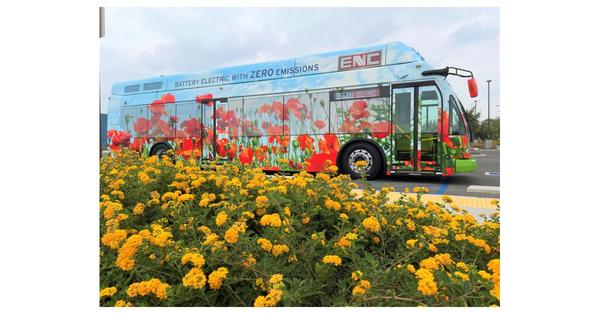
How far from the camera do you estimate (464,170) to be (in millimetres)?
4160

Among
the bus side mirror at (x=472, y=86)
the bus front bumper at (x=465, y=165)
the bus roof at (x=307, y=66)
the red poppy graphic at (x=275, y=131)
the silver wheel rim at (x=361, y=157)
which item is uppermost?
the bus roof at (x=307, y=66)

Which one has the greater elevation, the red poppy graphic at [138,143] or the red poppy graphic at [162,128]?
the red poppy graphic at [162,128]

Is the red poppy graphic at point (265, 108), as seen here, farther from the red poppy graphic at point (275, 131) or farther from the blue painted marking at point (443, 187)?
the blue painted marking at point (443, 187)

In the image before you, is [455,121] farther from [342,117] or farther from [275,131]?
[275,131]

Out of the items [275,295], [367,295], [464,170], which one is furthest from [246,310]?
[464,170]

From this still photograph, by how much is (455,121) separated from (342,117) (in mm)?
1608

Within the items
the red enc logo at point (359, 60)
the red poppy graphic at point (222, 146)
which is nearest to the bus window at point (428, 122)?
the red enc logo at point (359, 60)

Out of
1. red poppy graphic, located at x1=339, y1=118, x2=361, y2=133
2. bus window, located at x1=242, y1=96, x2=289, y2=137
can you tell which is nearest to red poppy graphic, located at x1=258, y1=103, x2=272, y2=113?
bus window, located at x1=242, y1=96, x2=289, y2=137

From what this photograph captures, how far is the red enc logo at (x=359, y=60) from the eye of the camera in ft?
16.2

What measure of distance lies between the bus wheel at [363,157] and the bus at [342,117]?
0.05ft

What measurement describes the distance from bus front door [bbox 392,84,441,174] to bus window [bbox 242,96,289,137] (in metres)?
1.72

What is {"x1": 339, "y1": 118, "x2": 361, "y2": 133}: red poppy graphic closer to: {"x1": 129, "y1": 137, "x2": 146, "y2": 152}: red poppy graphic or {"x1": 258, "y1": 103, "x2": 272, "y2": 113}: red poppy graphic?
{"x1": 258, "y1": 103, "x2": 272, "y2": 113}: red poppy graphic

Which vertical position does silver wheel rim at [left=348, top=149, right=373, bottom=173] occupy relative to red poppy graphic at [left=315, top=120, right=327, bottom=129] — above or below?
below

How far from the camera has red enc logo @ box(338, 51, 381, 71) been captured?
16.2 ft
